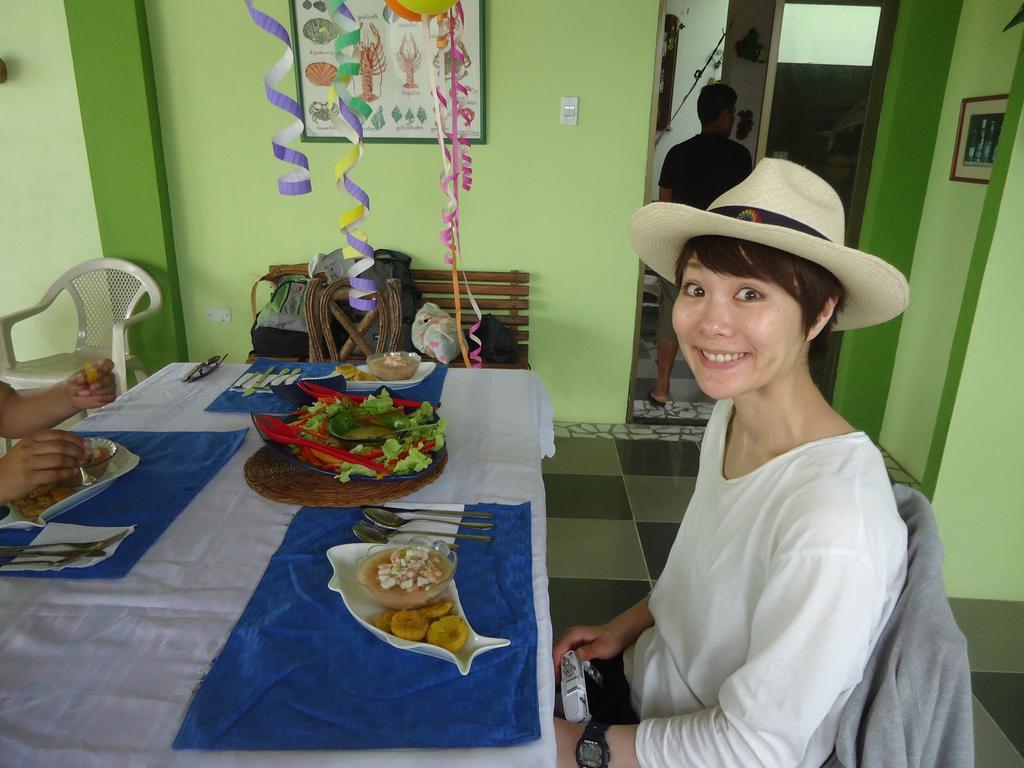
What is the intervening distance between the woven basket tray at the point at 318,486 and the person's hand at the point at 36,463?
0.96 feet

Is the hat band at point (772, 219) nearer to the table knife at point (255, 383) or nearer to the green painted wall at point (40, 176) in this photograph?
the table knife at point (255, 383)

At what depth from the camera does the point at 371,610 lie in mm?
946

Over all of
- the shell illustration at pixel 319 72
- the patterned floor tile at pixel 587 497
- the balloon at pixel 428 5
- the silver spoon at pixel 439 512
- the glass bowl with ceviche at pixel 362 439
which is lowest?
the patterned floor tile at pixel 587 497

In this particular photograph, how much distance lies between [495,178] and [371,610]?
2645mm

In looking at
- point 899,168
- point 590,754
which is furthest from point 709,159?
point 590,754

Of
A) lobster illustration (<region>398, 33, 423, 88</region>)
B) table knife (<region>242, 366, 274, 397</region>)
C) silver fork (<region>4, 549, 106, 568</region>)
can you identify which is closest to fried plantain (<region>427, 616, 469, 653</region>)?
silver fork (<region>4, 549, 106, 568</region>)

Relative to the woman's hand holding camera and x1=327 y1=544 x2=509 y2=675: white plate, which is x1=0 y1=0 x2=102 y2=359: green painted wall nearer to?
x1=327 y1=544 x2=509 y2=675: white plate

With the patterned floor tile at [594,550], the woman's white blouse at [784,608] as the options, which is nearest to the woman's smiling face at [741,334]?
the woman's white blouse at [784,608]

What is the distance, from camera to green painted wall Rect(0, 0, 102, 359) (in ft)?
10.0

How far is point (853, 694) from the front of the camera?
805mm

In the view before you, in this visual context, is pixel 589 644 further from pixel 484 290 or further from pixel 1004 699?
pixel 484 290

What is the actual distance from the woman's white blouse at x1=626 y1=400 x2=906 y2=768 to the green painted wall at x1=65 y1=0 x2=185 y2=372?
3114 mm

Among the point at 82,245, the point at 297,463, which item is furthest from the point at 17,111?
the point at 297,463

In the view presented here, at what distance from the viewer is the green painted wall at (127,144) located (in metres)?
3.00
